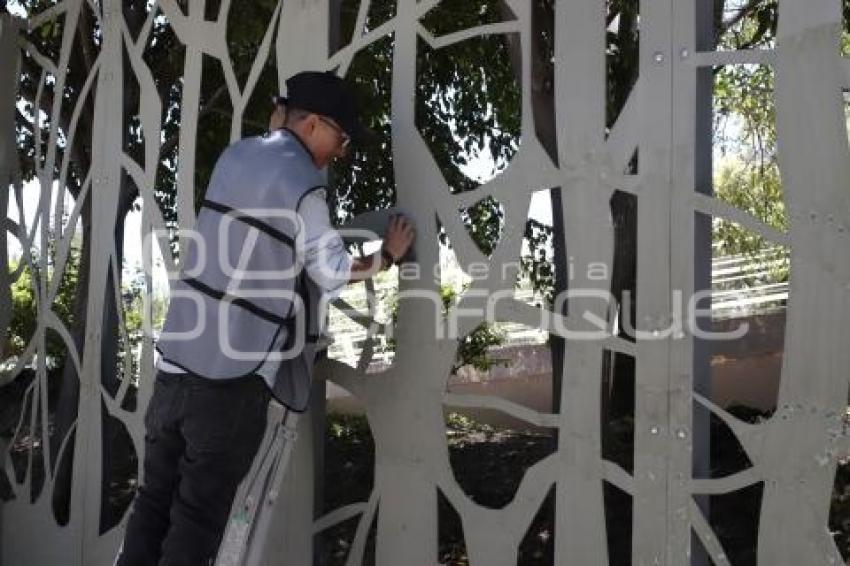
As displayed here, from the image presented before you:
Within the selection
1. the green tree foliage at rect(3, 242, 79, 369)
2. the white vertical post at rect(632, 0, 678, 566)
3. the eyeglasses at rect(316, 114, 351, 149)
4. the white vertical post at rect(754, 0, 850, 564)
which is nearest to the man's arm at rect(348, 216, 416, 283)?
the eyeglasses at rect(316, 114, 351, 149)

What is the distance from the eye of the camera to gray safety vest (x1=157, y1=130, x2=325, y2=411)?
10.2 ft

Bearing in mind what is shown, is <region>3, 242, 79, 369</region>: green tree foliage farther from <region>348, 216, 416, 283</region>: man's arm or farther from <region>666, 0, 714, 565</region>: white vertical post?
<region>666, 0, 714, 565</region>: white vertical post

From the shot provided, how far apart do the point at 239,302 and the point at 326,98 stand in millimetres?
692

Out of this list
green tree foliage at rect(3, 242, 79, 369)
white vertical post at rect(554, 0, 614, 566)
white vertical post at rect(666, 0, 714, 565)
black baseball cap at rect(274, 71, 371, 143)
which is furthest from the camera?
green tree foliage at rect(3, 242, 79, 369)

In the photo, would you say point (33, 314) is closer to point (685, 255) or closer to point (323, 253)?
point (323, 253)

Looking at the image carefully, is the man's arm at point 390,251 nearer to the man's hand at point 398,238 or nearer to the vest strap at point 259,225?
the man's hand at point 398,238

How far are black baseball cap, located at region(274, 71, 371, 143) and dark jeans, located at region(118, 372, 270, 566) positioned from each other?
0.85 m

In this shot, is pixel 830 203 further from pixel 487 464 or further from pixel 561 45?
pixel 487 464

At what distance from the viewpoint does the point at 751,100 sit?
328 inches

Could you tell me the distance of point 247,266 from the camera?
3.13 m

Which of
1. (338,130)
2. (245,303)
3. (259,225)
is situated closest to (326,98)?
(338,130)

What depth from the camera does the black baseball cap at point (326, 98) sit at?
10.6ft

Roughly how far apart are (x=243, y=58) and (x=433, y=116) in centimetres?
145

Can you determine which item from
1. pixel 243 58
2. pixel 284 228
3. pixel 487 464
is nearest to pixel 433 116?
pixel 243 58
